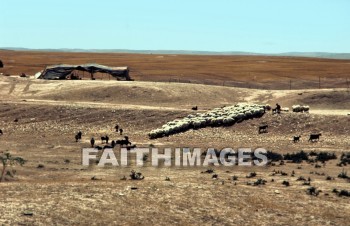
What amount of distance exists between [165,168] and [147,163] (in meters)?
2.02

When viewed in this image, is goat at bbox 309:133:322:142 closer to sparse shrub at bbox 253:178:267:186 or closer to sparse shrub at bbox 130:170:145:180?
sparse shrub at bbox 253:178:267:186

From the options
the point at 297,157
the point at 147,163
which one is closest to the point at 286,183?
the point at 297,157

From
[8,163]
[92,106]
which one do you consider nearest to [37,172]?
[8,163]

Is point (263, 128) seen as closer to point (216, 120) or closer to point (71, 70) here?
point (216, 120)

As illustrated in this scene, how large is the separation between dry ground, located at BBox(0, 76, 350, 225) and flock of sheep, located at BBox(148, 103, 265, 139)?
0.83 m

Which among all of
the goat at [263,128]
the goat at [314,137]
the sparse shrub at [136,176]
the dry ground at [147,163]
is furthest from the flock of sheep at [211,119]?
the sparse shrub at [136,176]

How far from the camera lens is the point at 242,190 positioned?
2559 cm

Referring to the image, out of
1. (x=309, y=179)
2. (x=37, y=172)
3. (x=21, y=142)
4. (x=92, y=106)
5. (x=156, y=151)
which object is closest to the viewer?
(x=309, y=179)

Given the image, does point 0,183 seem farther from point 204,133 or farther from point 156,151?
point 204,133

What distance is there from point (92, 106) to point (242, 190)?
3085 cm

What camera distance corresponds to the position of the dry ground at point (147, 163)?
21781mm

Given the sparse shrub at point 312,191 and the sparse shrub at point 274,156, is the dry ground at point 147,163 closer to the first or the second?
the sparse shrub at point 312,191

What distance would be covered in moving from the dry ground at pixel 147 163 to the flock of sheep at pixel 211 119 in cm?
83

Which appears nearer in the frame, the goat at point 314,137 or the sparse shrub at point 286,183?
the sparse shrub at point 286,183
